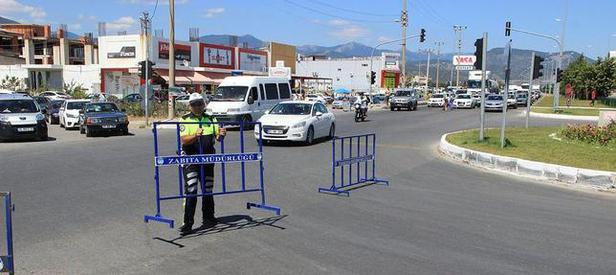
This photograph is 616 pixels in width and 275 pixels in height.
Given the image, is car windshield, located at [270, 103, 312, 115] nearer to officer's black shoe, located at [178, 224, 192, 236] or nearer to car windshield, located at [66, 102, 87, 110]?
officer's black shoe, located at [178, 224, 192, 236]

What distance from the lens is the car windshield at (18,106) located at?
→ 19078mm

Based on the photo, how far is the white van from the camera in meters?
23.0

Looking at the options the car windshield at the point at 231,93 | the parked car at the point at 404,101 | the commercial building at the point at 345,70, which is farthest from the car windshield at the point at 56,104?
the commercial building at the point at 345,70

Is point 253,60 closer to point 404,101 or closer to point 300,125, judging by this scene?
point 404,101

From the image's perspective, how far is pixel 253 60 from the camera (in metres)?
72.0

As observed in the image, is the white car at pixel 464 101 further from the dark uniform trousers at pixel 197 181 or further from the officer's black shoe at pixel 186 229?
the officer's black shoe at pixel 186 229

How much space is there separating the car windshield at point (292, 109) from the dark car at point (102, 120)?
6.86m

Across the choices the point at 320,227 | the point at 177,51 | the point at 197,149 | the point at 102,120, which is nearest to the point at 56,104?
the point at 102,120

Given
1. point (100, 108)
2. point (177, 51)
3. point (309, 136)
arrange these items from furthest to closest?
point (177, 51) → point (100, 108) → point (309, 136)

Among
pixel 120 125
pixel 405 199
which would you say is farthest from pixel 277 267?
pixel 120 125

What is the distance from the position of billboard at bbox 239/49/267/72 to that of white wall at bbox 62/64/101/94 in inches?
728

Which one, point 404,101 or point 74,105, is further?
point 404,101

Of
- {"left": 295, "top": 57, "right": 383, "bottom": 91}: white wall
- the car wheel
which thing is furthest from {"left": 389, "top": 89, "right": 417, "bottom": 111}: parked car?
{"left": 295, "top": 57, "right": 383, "bottom": 91}: white wall

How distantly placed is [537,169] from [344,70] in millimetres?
123167
